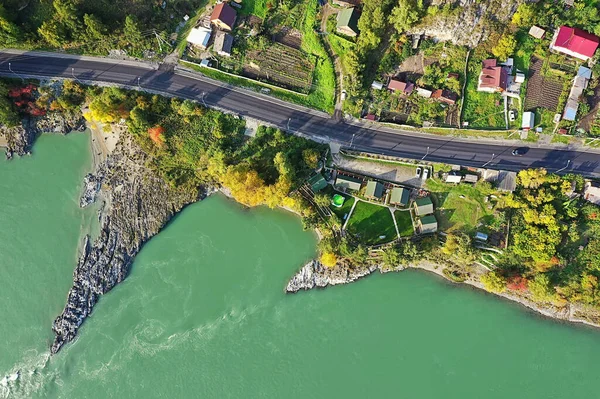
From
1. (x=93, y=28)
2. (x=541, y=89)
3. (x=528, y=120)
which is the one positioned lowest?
(x=93, y=28)

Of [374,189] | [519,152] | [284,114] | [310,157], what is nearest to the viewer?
[310,157]

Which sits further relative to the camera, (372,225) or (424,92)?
(424,92)

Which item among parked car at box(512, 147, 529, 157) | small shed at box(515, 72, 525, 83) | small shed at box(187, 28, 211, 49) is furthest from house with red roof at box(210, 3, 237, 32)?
parked car at box(512, 147, 529, 157)

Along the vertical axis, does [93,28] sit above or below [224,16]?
below

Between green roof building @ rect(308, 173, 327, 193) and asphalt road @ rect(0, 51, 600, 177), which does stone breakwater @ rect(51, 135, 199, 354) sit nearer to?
asphalt road @ rect(0, 51, 600, 177)

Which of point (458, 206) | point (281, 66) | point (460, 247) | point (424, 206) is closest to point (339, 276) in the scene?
point (424, 206)

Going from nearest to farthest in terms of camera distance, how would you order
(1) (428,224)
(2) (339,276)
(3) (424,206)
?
(1) (428,224)
(3) (424,206)
(2) (339,276)

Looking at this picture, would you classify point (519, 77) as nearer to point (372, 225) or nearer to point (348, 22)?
point (348, 22)
